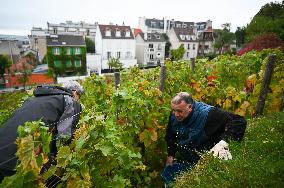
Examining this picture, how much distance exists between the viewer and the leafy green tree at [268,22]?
33.5 metres

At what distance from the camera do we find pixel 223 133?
426 cm

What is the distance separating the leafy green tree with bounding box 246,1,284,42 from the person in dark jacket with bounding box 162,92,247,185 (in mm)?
31797

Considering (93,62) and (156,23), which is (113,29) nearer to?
(93,62)

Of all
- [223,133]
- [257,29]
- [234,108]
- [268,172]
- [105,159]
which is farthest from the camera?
[257,29]

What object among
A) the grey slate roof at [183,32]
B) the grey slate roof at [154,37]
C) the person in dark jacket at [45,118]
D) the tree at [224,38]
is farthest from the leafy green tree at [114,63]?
the person in dark jacket at [45,118]

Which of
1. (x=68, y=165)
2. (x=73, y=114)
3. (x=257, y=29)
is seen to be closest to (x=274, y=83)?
(x=73, y=114)

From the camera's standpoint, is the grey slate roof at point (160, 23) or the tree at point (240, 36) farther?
the grey slate roof at point (160, 23)

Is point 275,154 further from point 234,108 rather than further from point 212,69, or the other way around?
point 212,69

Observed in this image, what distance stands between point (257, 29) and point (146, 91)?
37.8 metres

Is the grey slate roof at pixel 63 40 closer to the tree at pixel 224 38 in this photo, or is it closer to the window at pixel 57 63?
the window at pixel 57 63

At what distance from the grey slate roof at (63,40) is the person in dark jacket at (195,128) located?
49007 mm

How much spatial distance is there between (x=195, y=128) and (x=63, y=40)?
5067 cm

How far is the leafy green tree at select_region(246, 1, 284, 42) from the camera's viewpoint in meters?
33.5

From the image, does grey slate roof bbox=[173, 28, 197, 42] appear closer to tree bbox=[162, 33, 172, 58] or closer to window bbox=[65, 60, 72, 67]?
tree bbox=[162, 33, 172, 58]
